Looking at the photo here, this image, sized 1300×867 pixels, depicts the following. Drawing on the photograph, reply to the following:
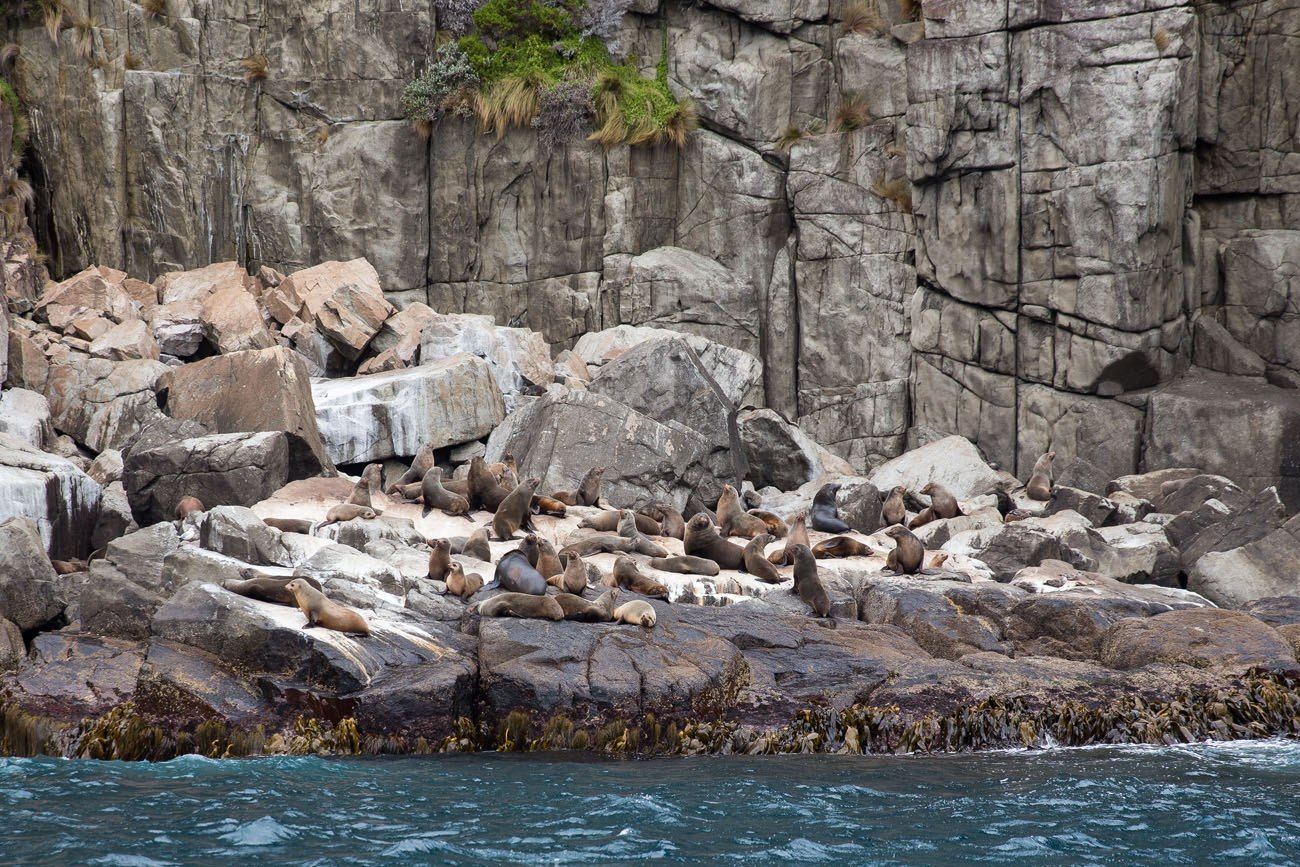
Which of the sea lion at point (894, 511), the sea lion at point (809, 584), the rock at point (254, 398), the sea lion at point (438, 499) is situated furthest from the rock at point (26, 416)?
the sea lion at point (894, 511)

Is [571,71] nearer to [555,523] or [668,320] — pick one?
[668,320]

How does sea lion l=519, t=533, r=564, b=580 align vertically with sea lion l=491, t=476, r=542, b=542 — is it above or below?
below

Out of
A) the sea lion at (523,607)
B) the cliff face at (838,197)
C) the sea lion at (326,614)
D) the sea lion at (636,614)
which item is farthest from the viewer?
the cliff face at (838,197)

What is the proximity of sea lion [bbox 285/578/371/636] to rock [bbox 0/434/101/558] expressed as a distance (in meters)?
4.63

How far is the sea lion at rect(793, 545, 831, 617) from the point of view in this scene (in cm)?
1176

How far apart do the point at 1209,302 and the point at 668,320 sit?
935 centimetres

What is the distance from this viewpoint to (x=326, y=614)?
966 centimetres

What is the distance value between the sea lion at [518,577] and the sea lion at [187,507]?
183 inches

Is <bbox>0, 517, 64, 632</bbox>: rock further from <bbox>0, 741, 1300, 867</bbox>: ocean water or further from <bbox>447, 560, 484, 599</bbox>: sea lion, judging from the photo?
<bbox>447, 560, 484, 599</bbox>: sea lion

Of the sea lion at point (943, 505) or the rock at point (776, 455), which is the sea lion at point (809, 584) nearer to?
the sea lion at point (943, 505)

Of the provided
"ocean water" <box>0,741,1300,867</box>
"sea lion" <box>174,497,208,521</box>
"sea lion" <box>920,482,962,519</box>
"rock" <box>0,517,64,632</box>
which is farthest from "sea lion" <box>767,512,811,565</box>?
"rock" <box>0,517,64,632</box>

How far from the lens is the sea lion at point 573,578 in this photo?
11.1 m

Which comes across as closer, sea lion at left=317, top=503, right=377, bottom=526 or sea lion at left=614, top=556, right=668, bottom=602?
sea lion at left=614, top=556, right=668, bottom=602

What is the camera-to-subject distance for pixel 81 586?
1097 centimetres
